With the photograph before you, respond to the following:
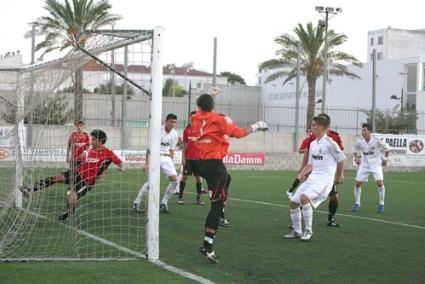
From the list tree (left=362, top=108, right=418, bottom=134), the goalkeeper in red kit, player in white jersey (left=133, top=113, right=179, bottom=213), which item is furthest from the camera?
tree (left=362, top=108, right=418, bottom=134)

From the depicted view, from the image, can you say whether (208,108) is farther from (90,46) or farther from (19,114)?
(19,114)

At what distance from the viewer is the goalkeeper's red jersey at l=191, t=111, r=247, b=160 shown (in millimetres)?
8914

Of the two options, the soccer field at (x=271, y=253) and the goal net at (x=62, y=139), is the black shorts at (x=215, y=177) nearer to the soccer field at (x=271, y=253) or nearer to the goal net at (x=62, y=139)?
the goal net at (x=62, y=139)

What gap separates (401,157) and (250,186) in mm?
15533

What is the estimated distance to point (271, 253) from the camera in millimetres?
9453

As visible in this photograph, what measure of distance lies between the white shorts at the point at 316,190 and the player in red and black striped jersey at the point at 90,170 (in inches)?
124

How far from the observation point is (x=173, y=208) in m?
15.2

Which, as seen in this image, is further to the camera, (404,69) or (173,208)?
(404,69)

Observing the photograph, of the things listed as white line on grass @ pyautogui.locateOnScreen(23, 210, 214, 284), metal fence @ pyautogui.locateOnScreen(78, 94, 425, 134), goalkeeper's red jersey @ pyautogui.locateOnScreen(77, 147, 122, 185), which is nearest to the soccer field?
white line on grass @ pyautogui.locateOnScreen(23, 210, 214, 284)

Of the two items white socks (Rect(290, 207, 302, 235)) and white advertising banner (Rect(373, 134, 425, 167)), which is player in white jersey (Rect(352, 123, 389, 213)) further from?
white advertising banner (Rect(373, 134, 425, 167))

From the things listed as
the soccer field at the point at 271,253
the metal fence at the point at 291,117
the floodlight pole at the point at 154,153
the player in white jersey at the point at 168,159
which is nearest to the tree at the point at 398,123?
the metal fence at the point at 291,117

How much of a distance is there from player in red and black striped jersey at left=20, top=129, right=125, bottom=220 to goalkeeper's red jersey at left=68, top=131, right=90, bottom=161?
0.17 m

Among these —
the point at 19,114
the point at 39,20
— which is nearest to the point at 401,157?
the point at 39,20

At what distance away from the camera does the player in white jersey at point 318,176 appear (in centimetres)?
1057
